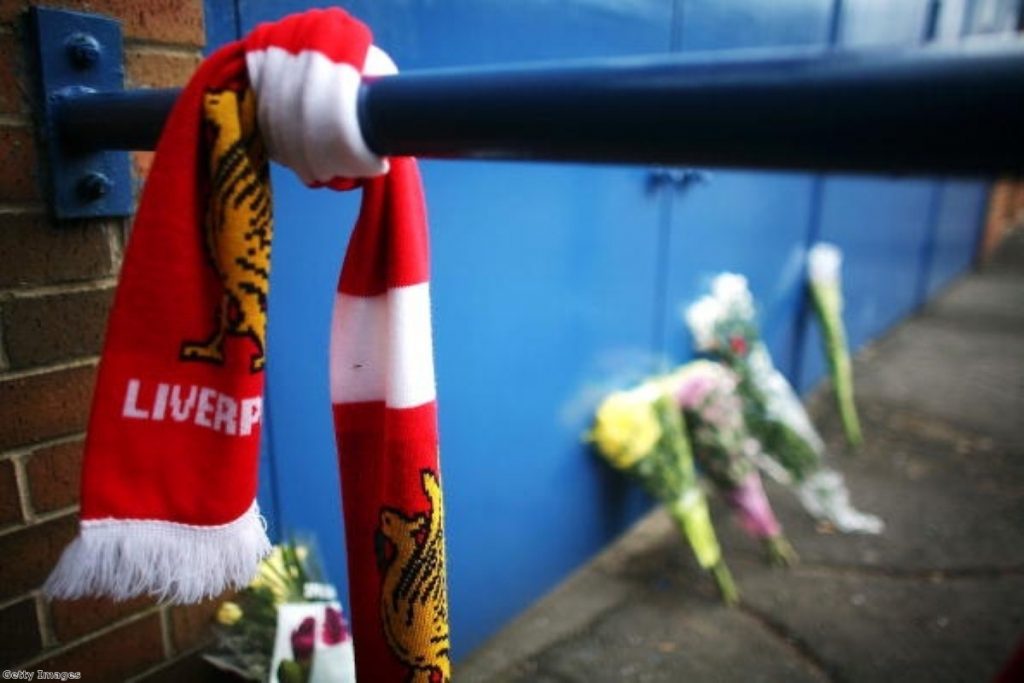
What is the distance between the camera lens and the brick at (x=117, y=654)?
1152mm

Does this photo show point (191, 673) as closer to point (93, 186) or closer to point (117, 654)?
point (117, 654)

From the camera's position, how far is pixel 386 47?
150 centimetres

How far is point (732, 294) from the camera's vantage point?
2869mm

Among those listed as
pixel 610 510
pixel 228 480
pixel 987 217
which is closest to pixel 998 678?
pixel 228 480

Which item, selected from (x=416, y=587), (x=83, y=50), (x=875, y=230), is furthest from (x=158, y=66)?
(x=875, y=230)

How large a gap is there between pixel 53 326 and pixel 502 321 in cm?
115

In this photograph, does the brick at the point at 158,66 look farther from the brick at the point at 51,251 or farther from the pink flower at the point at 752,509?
the pink flower at the point at 752,509

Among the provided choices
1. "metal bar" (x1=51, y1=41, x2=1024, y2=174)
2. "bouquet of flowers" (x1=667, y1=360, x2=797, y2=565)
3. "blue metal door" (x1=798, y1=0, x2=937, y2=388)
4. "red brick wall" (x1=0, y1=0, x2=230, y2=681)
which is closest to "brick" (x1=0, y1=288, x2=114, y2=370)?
"red brick wall" (x1=0, y1=0, x2=230, y2=681)

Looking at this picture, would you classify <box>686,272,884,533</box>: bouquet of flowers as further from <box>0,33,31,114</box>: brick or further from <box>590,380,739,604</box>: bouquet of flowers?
<box>0,33,31,114</box>: brick

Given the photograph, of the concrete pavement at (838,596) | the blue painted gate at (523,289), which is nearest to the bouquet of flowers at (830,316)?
the concrete pavement at (838,596)

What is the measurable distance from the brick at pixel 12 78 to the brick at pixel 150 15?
3cm

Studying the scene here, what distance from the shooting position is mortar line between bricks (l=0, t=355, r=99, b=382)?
101 centimetres

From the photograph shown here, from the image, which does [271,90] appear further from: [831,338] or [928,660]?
[831,338]

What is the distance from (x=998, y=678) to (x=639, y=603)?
6.72ft
